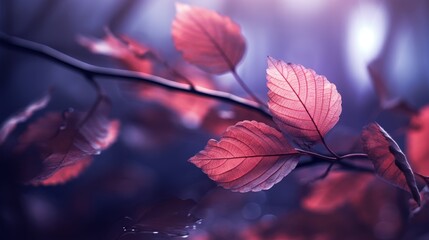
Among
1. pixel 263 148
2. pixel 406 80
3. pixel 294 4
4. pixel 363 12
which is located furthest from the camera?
pixel 294 4

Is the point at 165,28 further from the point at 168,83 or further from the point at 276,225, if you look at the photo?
the point at 168,83

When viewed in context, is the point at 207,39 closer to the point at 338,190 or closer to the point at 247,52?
the point at 338,190

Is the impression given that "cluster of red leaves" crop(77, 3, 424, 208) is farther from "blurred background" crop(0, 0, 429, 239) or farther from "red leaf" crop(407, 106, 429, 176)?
"blurred background" crop(0, 0, 429, 239)

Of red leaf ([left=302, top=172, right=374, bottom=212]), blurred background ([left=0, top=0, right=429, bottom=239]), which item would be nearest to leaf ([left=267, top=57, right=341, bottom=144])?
red leaf ([left=302, top=172, right=374, bottom=212])

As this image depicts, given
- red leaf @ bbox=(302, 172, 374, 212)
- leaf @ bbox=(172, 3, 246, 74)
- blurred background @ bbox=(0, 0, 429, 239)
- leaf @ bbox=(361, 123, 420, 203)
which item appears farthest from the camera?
blurred background @ bbox=(0, 0, 429, 239)

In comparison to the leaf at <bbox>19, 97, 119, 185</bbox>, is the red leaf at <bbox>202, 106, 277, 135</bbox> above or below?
below

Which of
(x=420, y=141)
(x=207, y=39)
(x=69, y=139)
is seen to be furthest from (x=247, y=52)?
(x=69, y=139)

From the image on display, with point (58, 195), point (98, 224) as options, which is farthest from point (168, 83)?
point (58, 195)
